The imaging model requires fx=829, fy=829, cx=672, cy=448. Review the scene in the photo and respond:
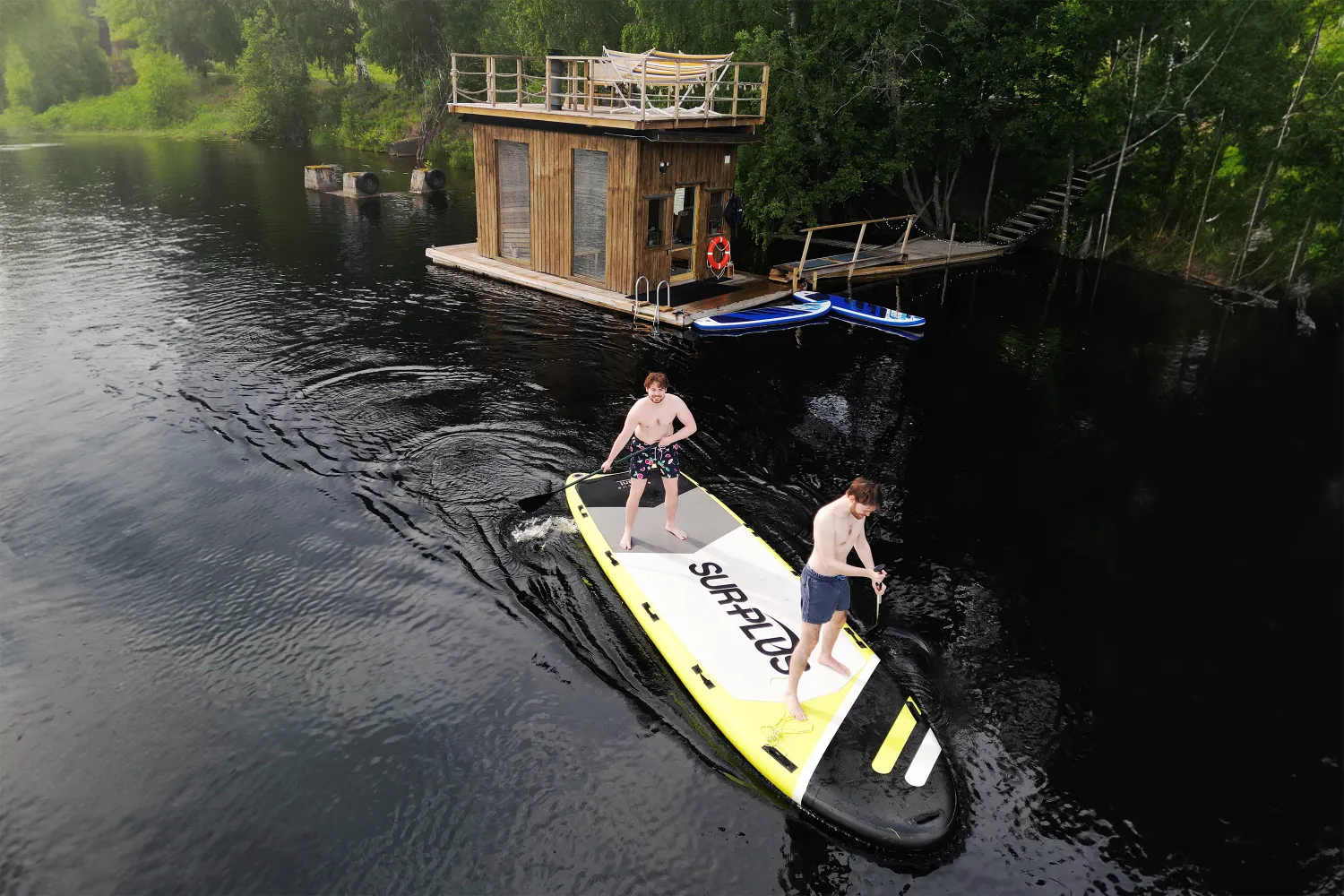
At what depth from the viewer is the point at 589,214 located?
2202 centimetres

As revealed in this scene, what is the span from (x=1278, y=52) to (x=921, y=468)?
1908 centimetres

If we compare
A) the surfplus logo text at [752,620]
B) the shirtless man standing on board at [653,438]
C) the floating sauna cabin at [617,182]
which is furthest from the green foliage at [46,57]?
the surfplus logo text at [752,620]

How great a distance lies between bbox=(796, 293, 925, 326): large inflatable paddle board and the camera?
2119 cm

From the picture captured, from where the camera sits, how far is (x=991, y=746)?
847 centimetres

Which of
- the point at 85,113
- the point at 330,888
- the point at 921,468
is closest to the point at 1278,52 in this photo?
the point at 921,468

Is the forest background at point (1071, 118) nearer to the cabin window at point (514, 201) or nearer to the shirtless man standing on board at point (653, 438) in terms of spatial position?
the cabin window at point (514, 201)

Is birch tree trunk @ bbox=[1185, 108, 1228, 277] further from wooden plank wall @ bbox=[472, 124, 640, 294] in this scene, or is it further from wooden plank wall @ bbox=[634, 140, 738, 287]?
wooden plank wall @ bbox=[472, 124, 640, 294]

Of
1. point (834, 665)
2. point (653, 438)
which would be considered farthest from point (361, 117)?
point (834, 665)

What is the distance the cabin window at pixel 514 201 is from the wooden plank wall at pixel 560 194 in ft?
0.74

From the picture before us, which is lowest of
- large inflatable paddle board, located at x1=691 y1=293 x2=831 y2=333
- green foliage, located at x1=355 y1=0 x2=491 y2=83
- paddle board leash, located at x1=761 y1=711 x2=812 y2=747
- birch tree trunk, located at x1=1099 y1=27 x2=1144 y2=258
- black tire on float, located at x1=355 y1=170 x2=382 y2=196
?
paddle board leash, located at x1=761 y1=711 x2=812 y2=747

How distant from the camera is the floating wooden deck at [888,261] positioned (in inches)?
981

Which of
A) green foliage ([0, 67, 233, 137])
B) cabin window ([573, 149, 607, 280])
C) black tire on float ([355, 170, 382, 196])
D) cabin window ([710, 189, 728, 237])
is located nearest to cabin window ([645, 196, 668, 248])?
cabin window ([573, 149, 607, 280])

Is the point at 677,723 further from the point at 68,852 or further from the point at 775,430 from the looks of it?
the point at 775,430

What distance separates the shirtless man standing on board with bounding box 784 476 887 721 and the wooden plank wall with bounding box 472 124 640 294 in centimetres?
1494
